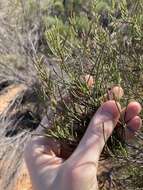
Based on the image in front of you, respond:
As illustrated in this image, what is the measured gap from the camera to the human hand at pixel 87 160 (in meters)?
1.99

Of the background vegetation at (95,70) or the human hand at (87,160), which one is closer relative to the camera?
the human hand at (87,160)

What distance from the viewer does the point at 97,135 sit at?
2.00m

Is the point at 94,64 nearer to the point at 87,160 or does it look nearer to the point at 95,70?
the point at 95,70

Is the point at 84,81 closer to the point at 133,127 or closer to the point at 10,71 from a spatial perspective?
the point at 133,127

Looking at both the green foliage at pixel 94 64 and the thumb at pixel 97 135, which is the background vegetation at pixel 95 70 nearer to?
the green foliage at pixel 94 64

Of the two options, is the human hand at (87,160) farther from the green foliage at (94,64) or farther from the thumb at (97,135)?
the green foliage at (94,64)

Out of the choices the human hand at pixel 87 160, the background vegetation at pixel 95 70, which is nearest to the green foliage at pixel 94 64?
the background vegetation at pixel 95 70

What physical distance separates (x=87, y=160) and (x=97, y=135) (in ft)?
0.34

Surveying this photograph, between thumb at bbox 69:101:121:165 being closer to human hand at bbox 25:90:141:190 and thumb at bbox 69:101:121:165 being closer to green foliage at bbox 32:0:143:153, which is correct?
human hand at bbox 25:90:141:190

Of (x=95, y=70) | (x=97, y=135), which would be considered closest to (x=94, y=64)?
(x=95, y=70)

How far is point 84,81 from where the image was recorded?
2.29m

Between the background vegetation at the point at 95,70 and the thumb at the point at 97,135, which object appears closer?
the thumb at the point at 97,135

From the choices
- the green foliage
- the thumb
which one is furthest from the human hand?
the green foliage

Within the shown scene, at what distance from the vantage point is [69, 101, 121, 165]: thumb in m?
1.99
